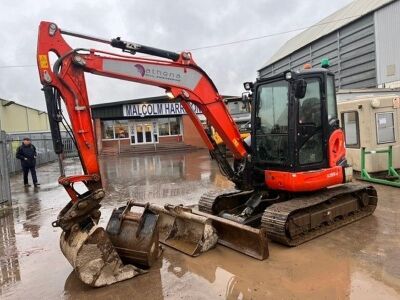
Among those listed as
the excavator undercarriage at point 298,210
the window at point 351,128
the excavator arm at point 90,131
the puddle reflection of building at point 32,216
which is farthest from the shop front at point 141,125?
the excavator arm at point 90,131

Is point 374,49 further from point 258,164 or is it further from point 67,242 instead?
point 67,242

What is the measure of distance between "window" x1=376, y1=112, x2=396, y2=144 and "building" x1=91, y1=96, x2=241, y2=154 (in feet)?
64.7

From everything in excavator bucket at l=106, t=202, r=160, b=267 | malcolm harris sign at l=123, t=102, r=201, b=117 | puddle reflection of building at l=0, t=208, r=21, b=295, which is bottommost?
puddle reflection of building at l=0, t=208, r=21, b=295

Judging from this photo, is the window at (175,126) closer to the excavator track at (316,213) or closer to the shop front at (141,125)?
the shop front at (141,125)

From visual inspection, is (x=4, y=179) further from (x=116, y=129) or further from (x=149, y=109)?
(x=116, y=129)

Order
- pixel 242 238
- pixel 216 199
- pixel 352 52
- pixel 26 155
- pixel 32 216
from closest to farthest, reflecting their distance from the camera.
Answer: pixel 242 238, pixel 216 199, pixel 32 216, pixel 26 155, pixel 352 52

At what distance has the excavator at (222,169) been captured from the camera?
468cm

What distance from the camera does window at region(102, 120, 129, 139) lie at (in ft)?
102

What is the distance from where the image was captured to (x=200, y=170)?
49.4ft

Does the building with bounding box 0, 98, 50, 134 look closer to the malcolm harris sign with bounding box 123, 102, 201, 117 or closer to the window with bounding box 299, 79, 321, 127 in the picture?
the malcolm harris sign with bounding box 123, 102, 201, 117

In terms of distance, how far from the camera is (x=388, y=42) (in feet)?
57.0

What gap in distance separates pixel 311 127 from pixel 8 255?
5152mm

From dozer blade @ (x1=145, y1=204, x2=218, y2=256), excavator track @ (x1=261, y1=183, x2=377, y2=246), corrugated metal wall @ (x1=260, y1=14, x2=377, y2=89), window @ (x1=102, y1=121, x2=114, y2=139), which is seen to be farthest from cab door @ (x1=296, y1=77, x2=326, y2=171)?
window @ (x1=102, y1=121, x2=114, y2=139)

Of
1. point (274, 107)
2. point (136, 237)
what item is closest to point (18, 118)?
point (274, 107)
